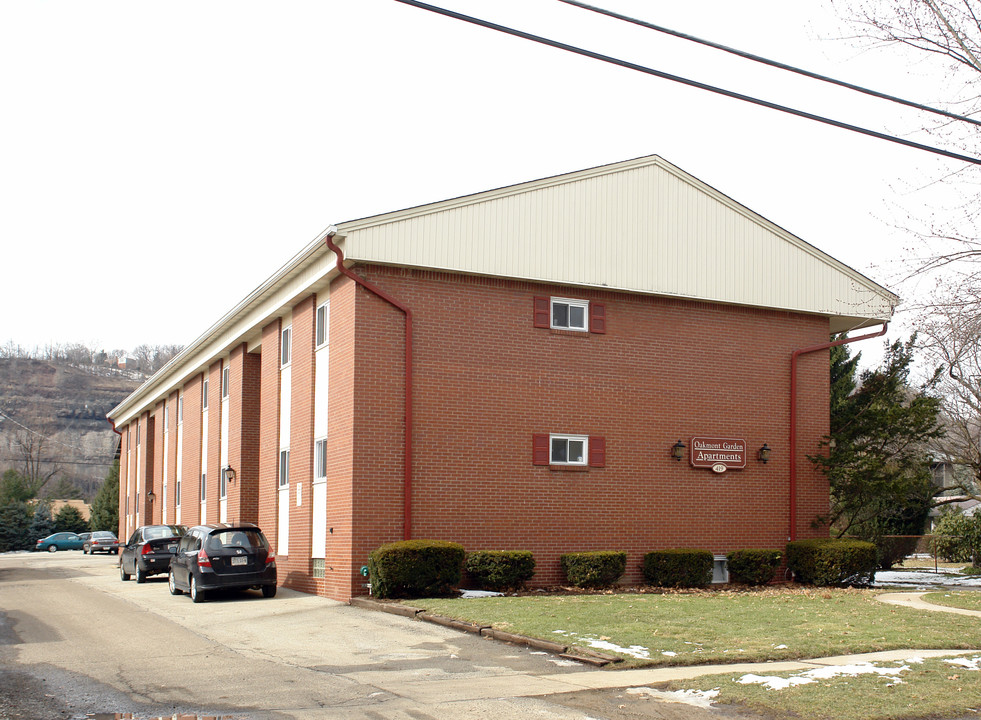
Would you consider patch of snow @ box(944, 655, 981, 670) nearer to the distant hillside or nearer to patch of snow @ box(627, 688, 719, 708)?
patch of snow @ box(627, 688, 719, 708)

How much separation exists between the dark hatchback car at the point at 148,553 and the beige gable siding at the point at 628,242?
11390 millimetres

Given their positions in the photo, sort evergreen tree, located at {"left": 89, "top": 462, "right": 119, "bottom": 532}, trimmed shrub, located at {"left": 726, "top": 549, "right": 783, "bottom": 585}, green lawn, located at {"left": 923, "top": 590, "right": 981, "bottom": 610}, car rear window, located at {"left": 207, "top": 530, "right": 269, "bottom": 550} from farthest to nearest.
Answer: evergreen tree, located at {"left": 89, "top": 462, "right": 119, "bottom": 532} < trimmed shrub, located at {"left": 726, "top": 549, "right": 783, "bottom": 585} < car rear window, located at {"left": 207, "top": 530, "right": 269, "bottom": 550} < green lawn, located at {"left": 923, "top": 590, "right": 981, "bottom": 610}

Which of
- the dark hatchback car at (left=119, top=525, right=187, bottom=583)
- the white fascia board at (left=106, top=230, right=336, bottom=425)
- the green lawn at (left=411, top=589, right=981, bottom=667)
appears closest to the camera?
the green lawn at (left=411, top=589, right=981, bottom=667)

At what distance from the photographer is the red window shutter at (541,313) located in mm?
22062

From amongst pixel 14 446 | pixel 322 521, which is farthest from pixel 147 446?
pixel 14 446

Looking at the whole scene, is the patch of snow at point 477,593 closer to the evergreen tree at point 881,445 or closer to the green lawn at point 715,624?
the green lawn at point 715,624

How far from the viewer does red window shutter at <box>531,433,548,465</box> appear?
21625mm

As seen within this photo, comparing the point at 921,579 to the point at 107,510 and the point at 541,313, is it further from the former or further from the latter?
the point at 107,510

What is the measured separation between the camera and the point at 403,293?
20703 mm

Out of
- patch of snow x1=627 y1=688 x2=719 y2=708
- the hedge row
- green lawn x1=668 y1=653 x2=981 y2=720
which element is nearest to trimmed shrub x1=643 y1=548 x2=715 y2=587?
the hedge row

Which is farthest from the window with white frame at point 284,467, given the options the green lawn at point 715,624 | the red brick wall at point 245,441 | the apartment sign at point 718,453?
the apartment sign at point 718,453

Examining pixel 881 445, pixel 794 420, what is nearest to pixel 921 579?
pixel 881 445

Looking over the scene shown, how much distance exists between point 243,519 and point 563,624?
16.2m

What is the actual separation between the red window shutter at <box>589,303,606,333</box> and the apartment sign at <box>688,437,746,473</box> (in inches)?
136
